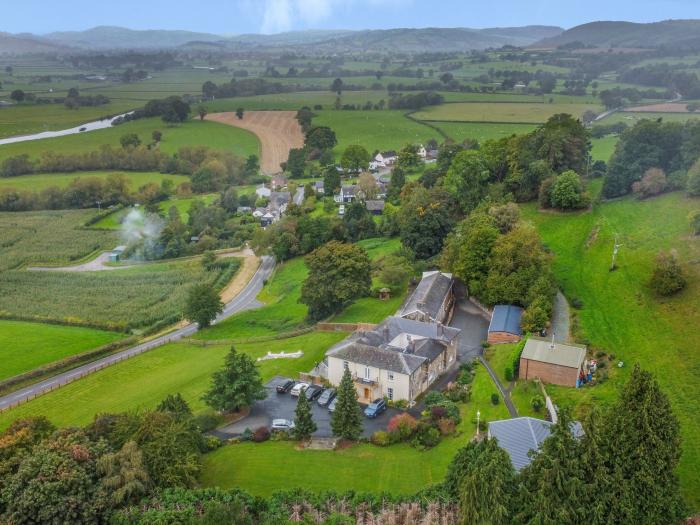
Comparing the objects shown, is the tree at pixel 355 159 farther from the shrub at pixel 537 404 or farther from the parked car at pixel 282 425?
the shrub at pixel 537 404

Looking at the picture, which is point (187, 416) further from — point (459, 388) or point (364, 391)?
point (459, 388)

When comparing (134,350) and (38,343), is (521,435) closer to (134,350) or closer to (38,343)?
(134,350)

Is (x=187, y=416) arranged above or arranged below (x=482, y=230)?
below

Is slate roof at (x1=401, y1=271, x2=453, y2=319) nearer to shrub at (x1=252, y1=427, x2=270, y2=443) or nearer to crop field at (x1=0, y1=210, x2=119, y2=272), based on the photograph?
shrub at (x1=252, y1=427, x2=270, y2=443)

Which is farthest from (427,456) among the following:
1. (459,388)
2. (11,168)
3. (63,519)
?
(11,168)

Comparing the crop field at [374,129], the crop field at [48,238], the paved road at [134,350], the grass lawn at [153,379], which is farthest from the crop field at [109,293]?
the crop field at [374,129]
